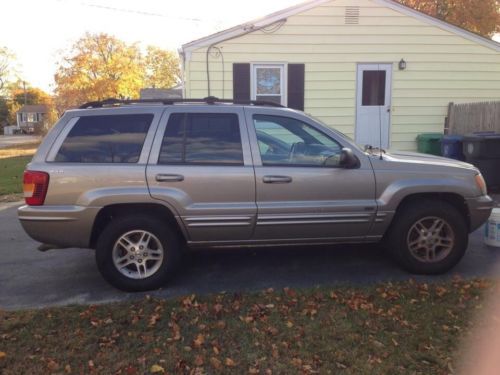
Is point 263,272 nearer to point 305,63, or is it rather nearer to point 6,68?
point 305,63

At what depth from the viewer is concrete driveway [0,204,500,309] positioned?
434 cm

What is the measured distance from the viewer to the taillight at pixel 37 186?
409 centimetres

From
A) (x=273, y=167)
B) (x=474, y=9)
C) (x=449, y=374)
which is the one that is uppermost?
(x=474, y=9)

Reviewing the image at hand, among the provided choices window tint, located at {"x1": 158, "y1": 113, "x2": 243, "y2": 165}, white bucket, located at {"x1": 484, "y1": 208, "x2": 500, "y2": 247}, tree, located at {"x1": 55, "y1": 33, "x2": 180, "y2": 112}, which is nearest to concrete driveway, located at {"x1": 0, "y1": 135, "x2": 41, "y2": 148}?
tree, located at {"x1": 55, "y1": 33, "x2": 180, "y2": 112}

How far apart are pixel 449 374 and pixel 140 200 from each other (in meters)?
2.90

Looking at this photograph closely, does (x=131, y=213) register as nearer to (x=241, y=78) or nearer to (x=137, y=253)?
(x=137, y=253)

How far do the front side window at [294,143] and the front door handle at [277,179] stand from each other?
18 cm

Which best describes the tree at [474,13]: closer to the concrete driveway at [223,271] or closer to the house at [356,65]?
the house at [356,65]

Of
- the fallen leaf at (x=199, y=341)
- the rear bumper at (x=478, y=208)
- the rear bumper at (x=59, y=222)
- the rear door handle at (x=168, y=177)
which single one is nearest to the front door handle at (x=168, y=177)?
the rear door handle at (x=168, y=177)

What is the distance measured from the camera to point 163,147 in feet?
14.0

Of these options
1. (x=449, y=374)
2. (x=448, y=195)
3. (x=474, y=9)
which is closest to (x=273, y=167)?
(x=448, y=195)

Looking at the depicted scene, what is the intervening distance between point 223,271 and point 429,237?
2.24 meters

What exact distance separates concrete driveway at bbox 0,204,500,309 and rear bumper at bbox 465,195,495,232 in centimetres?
57

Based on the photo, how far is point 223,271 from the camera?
4.89 m
